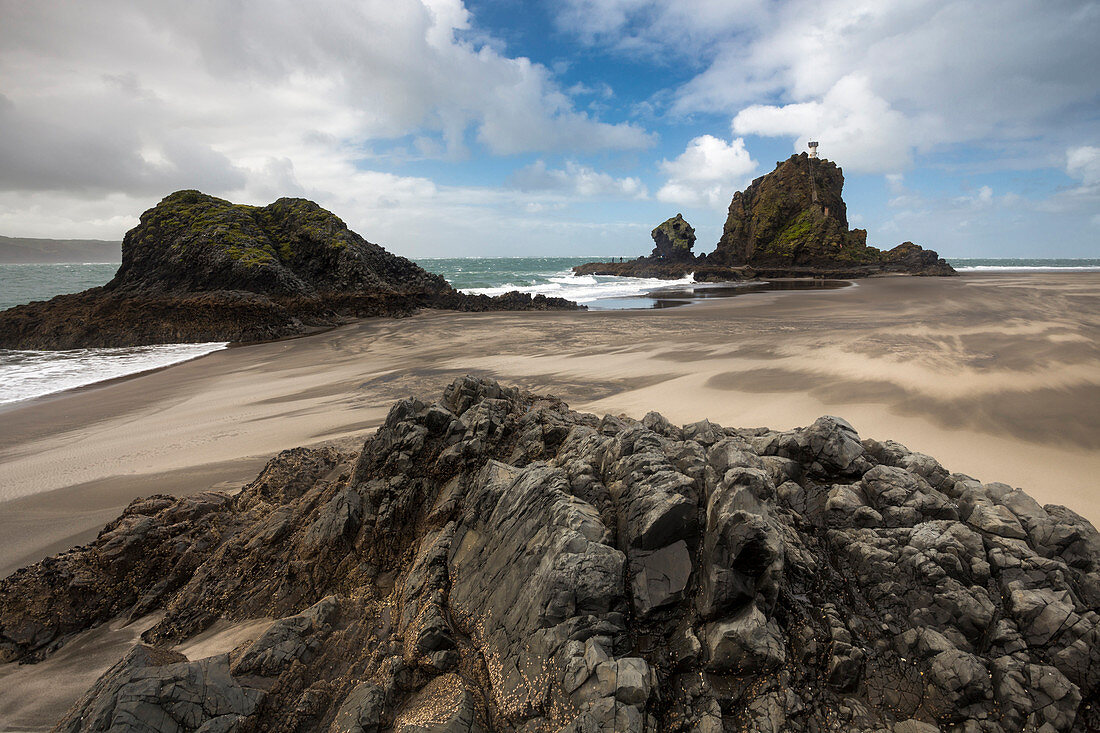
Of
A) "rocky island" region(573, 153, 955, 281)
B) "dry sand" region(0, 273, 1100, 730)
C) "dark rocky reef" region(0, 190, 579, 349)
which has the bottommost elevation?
"dry sand" region(0, 273, 1100, 730)

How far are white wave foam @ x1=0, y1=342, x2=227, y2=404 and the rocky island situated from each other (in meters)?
56.0

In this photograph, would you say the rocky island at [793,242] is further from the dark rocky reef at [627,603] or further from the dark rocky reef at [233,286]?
the dark rocky reef at [627,603]

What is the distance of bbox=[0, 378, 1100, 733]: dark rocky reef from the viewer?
8.45 feet

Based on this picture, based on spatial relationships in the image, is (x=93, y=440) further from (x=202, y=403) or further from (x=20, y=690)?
(x=20, y=690)

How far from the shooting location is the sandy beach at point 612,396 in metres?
6.50

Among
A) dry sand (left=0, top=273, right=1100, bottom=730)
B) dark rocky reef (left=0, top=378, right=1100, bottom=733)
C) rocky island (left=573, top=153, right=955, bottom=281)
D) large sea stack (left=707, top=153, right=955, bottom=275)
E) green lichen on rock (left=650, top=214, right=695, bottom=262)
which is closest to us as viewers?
dark rocky reef (left=0, top=378, right=1100, bottom=733)

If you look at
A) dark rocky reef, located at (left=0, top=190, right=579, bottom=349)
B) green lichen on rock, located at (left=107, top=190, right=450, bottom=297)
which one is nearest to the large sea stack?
dark rocky reef, located at (left=0, top=190, right=579, bottom=349)

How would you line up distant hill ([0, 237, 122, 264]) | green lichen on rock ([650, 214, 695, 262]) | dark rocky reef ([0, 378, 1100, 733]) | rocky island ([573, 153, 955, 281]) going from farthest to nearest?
distant hill ([0, 237, 122, 264]), green lichen on rock ([650, 214, 695, 262]), rocky island ([573, 153, 955, 281]), dark rocky reef ([0, 378, 1100, 733])

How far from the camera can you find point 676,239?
79938 mm

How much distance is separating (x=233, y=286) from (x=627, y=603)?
2934 cm

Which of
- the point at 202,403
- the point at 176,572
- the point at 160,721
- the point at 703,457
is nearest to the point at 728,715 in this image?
the point at 703,457

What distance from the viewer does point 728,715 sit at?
2564 millimetres

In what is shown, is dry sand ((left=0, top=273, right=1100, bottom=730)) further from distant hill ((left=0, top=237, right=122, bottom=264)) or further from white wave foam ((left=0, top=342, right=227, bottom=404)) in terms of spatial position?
distant hill ((left=0, top=237, right=122, bottom=264))

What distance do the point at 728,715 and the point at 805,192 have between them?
8439 centimetres
